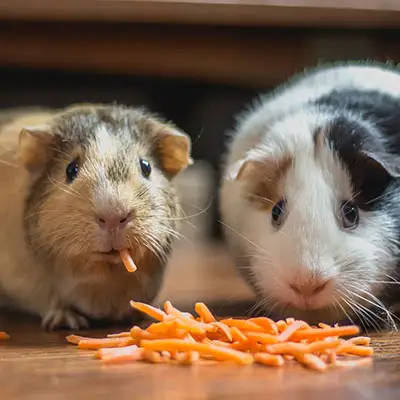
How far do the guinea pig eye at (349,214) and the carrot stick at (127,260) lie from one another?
17.0 inches

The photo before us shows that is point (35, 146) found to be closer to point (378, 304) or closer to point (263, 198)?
point (263, 198)

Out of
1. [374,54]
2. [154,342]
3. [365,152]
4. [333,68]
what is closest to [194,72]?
[374,54]

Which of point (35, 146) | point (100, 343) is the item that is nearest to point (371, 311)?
point (100, 343)

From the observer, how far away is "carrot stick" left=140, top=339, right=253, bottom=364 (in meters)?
1.42

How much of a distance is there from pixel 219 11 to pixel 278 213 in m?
1.20

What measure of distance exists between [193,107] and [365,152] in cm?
223

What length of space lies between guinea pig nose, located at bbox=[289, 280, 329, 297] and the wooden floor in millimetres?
167

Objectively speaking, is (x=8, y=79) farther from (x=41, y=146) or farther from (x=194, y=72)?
(x=41, y=146)

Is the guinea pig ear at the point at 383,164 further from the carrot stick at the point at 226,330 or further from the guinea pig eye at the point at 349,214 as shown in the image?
the carrot stick at the point at 226,330

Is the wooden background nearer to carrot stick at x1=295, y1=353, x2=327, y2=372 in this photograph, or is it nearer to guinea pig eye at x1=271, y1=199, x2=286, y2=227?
carrot stick at x1=295, y1=353, x2=327, y2=372

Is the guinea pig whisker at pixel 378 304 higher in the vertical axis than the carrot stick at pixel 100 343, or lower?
higher

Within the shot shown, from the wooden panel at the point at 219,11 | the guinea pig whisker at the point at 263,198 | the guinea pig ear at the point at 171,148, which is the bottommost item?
the guinea pig whisker at the point at 263,198

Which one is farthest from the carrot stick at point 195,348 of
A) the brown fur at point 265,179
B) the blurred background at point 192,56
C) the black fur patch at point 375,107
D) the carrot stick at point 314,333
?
the blurred background at point 192,56

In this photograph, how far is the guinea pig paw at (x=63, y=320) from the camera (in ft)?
5.69
